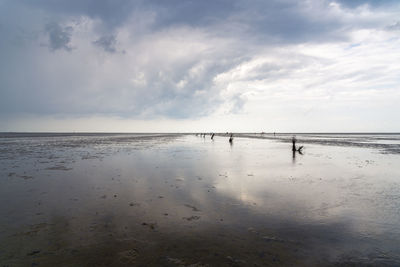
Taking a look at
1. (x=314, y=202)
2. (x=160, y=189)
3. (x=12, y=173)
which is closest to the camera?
(x=314, y=202)

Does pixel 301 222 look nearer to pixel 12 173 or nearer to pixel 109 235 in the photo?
pixel 109 235

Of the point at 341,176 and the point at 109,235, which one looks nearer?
the point at 109,235

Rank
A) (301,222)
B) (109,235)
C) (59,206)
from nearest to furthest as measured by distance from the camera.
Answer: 1. (109,235)
2. (301,222)
3. (59,206)

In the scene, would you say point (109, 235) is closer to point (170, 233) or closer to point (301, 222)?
point (170, 233)

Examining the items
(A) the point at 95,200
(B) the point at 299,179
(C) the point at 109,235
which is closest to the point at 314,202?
(B) the point at 299,179

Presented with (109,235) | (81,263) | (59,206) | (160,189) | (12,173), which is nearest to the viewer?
(81,263)

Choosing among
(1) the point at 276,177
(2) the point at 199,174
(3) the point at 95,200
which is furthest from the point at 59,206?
(1) the point at 276,177

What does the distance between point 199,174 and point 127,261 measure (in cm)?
1181

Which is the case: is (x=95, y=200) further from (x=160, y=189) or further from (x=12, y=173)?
(x=12, y=173)

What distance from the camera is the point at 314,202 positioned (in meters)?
10.5

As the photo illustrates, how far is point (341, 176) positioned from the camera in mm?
16594

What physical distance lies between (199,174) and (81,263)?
39.8 ft

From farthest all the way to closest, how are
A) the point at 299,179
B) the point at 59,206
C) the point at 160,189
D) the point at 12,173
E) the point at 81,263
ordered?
the point at 12,173 < the point at 299,179 < the point at 160,189 < the point at 59,206 < the point at 81,263

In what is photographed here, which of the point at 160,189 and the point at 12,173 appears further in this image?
the point at 12,173
